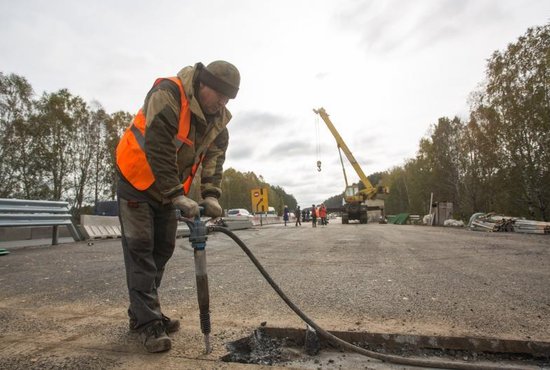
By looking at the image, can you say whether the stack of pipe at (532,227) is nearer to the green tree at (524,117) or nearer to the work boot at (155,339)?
the green tree at (524,117)

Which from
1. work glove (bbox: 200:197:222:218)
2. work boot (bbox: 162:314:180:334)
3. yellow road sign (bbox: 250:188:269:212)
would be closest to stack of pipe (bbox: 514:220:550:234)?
work glove (bbox: 200:197:222:218)

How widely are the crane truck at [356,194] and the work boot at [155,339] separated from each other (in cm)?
3137

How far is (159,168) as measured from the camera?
2.17 metres

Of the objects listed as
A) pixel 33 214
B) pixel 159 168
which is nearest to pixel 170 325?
pixel 159 168

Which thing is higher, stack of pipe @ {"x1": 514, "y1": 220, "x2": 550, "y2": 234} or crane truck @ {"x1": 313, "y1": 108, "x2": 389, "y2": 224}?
crane truck @ {"x1": 313, "y1": 108, "x2": 389, "y2": 224}

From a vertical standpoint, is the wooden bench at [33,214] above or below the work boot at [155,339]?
above

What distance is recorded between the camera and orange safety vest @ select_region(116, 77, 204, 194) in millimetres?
2289

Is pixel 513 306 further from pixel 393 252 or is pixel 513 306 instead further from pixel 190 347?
pixel 393 252

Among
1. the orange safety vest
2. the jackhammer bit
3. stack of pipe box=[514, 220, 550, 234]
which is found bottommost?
stack of pipe box=[514, 220, 550, 234]

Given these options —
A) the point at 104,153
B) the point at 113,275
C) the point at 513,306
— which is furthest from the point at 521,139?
the point at 104,153

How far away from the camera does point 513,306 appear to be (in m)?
2.87

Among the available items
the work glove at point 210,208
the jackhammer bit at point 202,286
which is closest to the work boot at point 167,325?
the jackhammer bit at point 202,286

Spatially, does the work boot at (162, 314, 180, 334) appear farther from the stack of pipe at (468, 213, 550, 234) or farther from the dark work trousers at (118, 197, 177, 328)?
the stack of pipe at (468, 213, 550, 234)

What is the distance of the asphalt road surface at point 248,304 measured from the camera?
207cm
